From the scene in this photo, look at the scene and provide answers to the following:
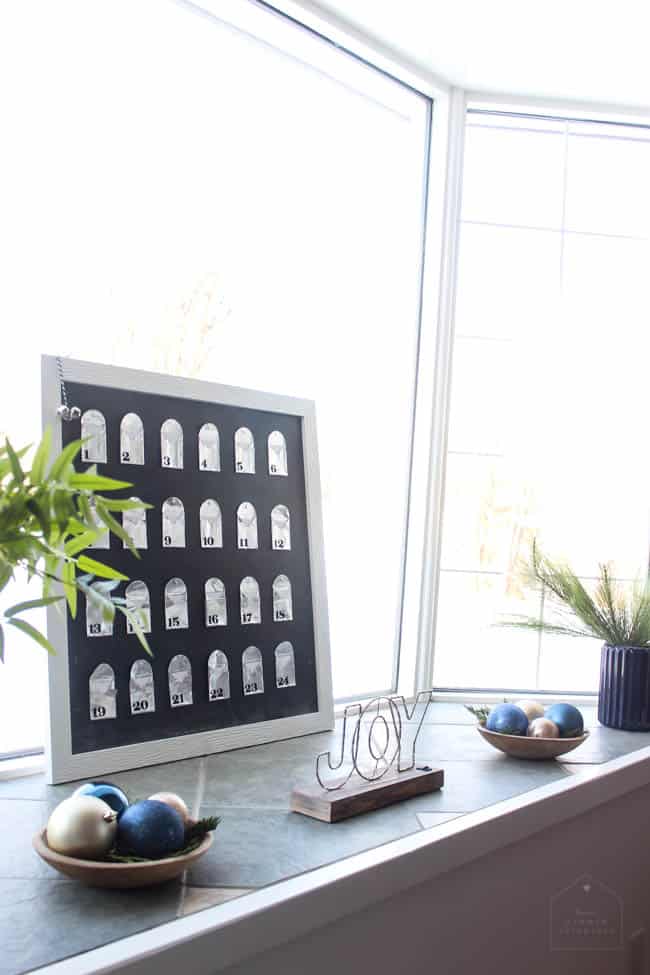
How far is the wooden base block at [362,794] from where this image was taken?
54.1 inches

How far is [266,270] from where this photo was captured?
2.51 metres

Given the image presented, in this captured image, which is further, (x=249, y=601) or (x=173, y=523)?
(x=249, y=601)

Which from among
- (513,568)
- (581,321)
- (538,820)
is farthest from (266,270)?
(538,820)

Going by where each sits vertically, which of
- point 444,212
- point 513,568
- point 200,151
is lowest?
point 513,568

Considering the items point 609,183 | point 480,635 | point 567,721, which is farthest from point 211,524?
point 609,183

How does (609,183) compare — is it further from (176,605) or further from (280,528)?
(176,605)

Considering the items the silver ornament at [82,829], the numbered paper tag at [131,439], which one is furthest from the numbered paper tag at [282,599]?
the silver ornament at [82,829]

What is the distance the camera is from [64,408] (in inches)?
58.7

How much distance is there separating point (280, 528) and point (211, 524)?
7.2 inches

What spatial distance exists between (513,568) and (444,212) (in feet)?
3.10

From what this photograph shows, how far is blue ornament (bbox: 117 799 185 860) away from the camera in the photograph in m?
1.11

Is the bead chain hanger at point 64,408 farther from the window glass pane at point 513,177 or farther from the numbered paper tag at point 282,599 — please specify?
the window glass pane at point 513,177

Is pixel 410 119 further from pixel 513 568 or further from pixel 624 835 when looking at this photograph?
pixel 624 835

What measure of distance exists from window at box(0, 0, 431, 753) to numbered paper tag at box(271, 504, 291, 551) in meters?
0.10
